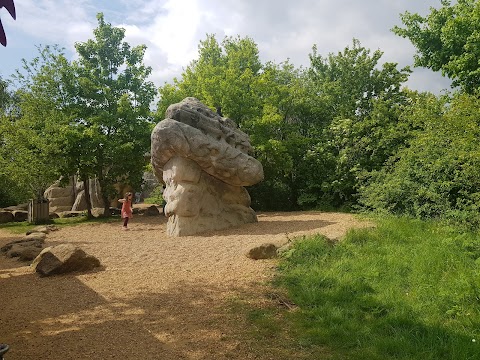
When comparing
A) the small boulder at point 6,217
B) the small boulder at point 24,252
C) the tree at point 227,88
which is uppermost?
the tree at point 227,88

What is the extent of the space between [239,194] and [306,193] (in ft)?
24.6

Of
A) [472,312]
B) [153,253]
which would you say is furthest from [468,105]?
[153,253]

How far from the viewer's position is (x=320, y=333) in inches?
178

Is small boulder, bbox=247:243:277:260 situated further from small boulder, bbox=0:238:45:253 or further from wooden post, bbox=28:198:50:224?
wooden post, bbox=28:198:50:224

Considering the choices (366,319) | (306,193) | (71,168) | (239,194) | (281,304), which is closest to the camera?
(366,319)

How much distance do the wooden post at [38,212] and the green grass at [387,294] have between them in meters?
13.7

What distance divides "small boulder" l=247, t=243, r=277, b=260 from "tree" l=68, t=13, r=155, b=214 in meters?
11.2

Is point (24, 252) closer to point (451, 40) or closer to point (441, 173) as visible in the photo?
point (441, 173)

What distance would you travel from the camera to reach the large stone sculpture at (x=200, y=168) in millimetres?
11344

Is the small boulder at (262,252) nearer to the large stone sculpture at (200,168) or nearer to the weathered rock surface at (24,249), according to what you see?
the large stone sculpture at (200,168)

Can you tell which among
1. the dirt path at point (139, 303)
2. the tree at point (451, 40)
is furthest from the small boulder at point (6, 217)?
the tree at point (451, 40)

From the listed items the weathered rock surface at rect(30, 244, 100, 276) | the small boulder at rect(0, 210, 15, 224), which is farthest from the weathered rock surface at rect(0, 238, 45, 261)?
the small boulder at rect(0, 210, 15, 224)

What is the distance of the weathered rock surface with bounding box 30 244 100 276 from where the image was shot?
7.60 metres

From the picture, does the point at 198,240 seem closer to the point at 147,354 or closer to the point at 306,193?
the point at 147,354
